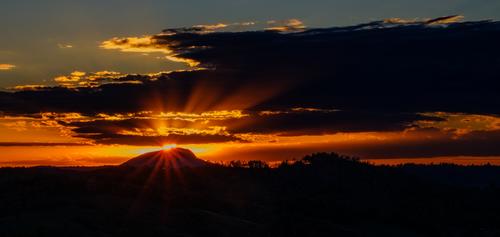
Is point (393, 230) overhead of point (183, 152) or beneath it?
beneath

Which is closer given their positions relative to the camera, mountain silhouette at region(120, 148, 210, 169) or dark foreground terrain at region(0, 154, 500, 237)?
dark foreground terrain at region(0, 154, 500, 237)

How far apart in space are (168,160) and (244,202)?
84.5 feet

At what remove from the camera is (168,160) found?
82.2m

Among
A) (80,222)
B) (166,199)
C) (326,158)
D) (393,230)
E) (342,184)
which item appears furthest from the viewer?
(326,158)

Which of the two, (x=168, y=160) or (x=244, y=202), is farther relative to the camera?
(x=168, y=160)

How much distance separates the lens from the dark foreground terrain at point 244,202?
142 ft

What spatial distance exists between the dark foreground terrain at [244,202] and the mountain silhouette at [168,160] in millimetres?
2356

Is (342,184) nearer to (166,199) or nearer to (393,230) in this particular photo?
(393,230)

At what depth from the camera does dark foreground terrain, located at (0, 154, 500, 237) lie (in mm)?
43312

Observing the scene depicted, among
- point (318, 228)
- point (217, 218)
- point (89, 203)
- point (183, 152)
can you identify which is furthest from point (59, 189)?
point (183, 152)

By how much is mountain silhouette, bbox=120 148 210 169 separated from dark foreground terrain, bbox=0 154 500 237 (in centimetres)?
236

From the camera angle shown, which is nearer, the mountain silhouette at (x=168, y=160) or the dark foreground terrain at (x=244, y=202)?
the dark foreground terrain at (x=244, y=202)

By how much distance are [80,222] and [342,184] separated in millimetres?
48354

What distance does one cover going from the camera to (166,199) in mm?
49750
